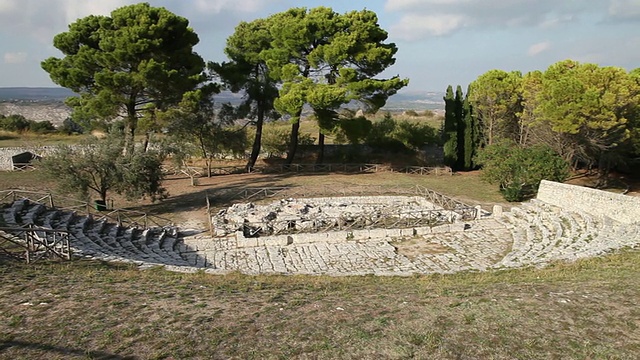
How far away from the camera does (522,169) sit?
822 inches

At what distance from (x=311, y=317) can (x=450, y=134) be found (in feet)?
88.3

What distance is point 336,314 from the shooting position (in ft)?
23.6

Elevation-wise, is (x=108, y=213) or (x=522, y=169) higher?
(x=522, y=169)

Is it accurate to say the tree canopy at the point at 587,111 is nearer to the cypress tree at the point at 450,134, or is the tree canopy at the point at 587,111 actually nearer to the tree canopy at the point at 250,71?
the cypress tree at the point at 450,134

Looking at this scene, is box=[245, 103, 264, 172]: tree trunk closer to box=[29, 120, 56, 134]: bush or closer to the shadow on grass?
box=[29, 120, 56, 134]: bush

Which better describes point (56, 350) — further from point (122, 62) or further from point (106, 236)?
point (122, 62)

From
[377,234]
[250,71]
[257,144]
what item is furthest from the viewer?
[257,144]

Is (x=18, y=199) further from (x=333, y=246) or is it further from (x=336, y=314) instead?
(x=336, y=314)

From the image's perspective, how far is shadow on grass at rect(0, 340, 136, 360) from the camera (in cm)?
553

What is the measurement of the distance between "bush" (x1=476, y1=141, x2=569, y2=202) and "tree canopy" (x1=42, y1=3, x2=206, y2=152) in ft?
56.8

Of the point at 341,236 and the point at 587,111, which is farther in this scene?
the point at 587,111

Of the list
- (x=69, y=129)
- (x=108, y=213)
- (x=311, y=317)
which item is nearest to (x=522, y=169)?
(x=311, y=317)

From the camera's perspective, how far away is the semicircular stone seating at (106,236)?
12.3 meters

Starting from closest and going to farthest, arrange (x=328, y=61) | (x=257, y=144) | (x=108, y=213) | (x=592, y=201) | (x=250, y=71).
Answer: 1. (x=592, y=201)
2. (x=108, y=213)
3. (x=328, y=61)
4. (x=250, y=71)
5. (x=257, y=144)
